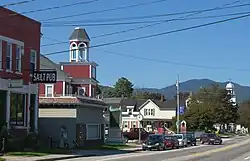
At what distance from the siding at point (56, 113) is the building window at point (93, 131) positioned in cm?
354

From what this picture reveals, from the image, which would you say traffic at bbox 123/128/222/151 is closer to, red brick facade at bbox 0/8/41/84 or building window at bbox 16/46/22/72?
red brick facade at bbox 0/8/41/84

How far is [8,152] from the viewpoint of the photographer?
35656mm

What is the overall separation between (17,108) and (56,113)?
25.5 ft

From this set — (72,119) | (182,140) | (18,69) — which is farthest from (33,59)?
(182,140)

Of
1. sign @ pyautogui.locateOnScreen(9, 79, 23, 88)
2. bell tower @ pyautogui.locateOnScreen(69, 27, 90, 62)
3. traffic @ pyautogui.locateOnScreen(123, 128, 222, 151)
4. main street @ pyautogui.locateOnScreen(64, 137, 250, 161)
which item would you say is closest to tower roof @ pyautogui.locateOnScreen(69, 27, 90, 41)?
bell tower @ pyautogui.locateOnScreen(69, 27, 90, 62)

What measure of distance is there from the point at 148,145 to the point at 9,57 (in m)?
16.4

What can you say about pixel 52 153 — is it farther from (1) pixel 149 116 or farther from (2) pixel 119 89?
(2) pixel 119 89

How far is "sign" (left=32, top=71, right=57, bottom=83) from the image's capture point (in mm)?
37375

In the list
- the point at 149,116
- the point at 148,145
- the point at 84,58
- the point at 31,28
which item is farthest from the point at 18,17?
the point at 149,116

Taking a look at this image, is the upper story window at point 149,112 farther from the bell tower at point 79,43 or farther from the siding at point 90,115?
the siding at point 90,115

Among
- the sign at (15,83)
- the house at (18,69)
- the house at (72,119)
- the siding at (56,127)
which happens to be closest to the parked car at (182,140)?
the house at (72,119)

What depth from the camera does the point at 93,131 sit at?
168ft

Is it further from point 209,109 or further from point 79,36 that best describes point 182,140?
point 209,109

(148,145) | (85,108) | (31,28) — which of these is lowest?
(148,145)
